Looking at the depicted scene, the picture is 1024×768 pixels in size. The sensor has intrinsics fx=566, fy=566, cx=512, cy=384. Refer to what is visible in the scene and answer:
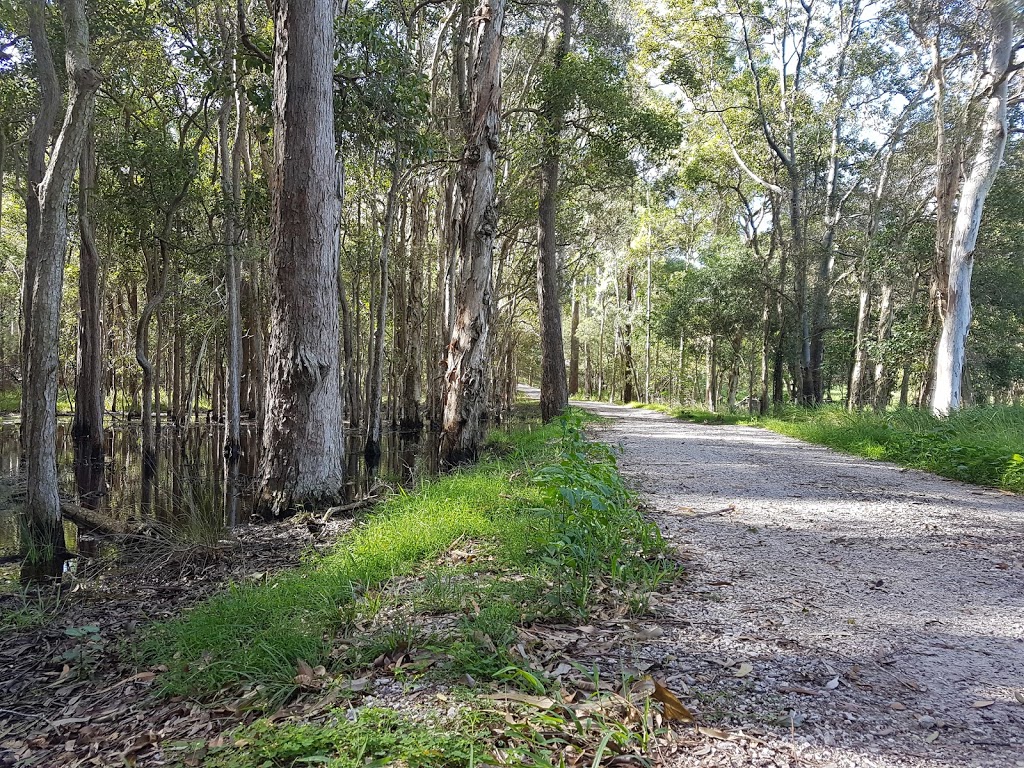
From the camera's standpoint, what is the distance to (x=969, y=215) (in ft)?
36.5

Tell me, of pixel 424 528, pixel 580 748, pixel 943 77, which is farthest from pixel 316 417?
pixel 943 77

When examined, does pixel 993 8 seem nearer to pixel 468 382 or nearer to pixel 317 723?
pixel 468 382

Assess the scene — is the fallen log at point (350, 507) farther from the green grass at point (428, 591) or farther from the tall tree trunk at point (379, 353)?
the tall tree trunk at point (379, 353)

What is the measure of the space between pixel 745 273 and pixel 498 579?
21.7 metres

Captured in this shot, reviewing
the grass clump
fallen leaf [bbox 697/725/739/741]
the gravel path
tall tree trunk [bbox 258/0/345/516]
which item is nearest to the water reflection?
→ tall tree trunk [bbox 258/0/345/516]

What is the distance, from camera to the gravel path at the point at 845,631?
6.28ft

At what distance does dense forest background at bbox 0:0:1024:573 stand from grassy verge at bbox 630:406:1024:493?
148cm

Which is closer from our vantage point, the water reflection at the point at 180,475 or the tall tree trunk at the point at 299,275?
the tall tree trunk at the point at 299,275

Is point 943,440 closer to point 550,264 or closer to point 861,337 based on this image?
point 550,264

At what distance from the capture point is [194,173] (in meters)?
13.4

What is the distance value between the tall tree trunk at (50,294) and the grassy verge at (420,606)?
3454mm

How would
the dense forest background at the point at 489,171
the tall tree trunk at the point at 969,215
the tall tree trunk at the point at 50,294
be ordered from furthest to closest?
the tall tree trunk at the point at 969,215
the dense forest background at the point at 489,171
the tall tree trunk at the point at 50,294

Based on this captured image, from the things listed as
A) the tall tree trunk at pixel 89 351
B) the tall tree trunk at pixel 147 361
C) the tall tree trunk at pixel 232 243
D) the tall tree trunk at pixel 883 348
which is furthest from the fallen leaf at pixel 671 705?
the tall tree trunk at pixel 883 348

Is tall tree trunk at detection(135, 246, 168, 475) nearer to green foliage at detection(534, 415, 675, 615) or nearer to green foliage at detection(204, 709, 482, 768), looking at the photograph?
green foliage at detection(534, 415, 675, 615)
